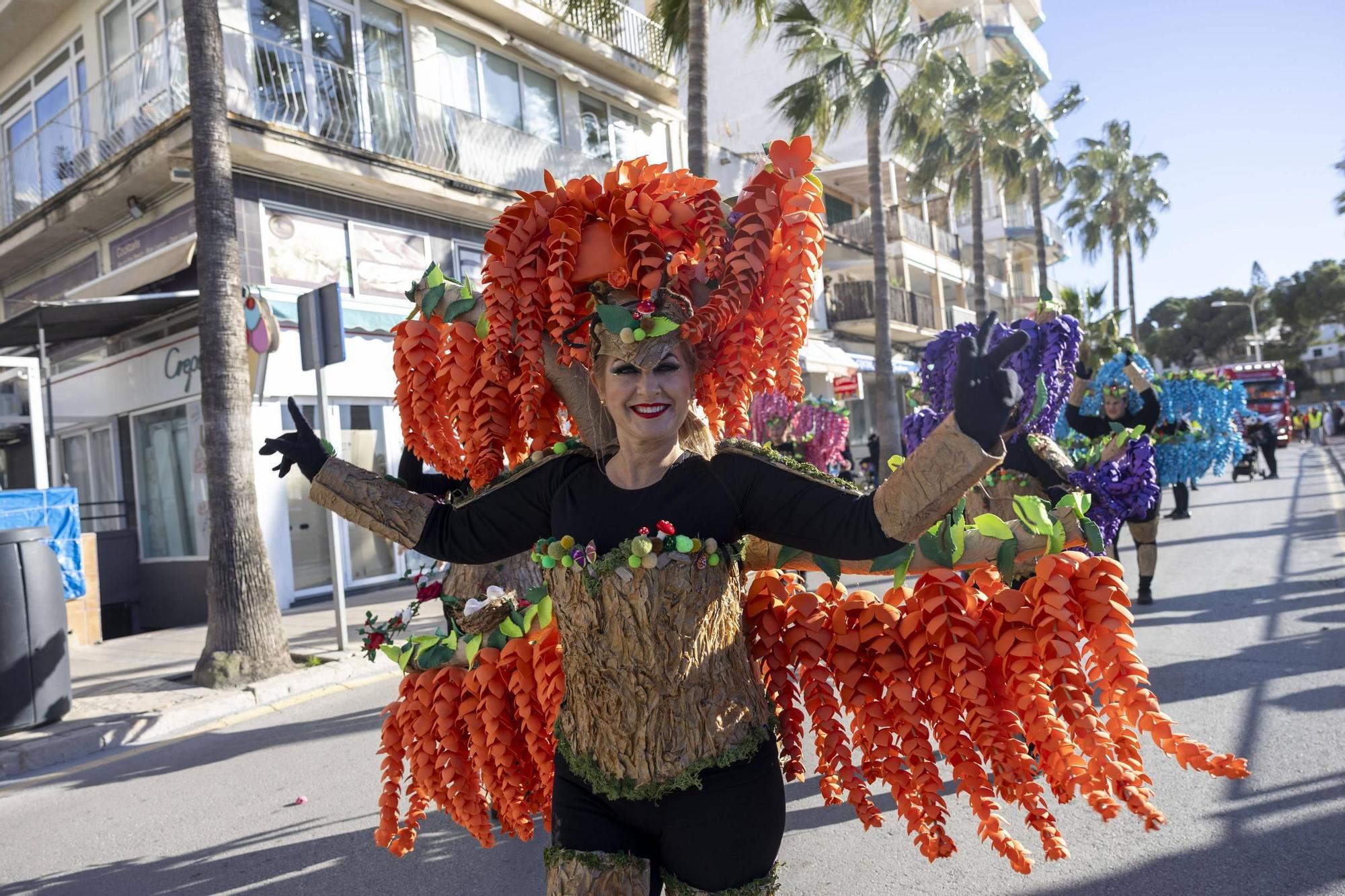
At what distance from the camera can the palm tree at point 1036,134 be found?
2348 centimetres

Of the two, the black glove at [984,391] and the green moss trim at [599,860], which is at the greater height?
the black glove at [984,391]

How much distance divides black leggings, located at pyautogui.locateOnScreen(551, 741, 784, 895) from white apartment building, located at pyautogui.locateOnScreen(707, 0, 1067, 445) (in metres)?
20.2

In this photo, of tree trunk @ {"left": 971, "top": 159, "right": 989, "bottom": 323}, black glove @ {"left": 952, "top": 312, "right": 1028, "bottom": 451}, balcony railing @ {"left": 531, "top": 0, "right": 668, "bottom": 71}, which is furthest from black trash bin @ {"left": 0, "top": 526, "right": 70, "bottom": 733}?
tree trunk @ {"left": 971, "top": 159, "right": 989, "bottom": 323}

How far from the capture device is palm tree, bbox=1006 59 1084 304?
23.5 meters

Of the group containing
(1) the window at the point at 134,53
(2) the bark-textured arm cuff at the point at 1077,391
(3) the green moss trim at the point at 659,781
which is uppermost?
(1) the window at the point at 134,53

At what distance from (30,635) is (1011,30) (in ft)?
131

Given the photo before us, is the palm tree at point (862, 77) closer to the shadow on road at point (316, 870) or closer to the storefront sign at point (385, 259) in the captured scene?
the storefront sign at point (385, 259)

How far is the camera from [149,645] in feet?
32.1

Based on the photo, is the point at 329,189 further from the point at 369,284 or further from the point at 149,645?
the point at 149,645

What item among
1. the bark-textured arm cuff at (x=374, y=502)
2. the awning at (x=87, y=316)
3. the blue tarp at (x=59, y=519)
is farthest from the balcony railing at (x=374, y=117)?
the bark-textured arm cuff at (x=374, y=502)

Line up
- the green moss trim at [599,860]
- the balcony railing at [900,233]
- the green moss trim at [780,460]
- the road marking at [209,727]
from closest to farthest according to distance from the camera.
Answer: the green moss trim at [599,860] → the green moss trim at [780,460] → the road marking at [209,727] → the balcony railing at [900,233]

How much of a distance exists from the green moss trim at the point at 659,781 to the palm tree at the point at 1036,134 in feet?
76.0

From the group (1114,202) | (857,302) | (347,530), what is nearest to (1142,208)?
(1114,202)

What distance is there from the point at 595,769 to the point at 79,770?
5.25 meters
